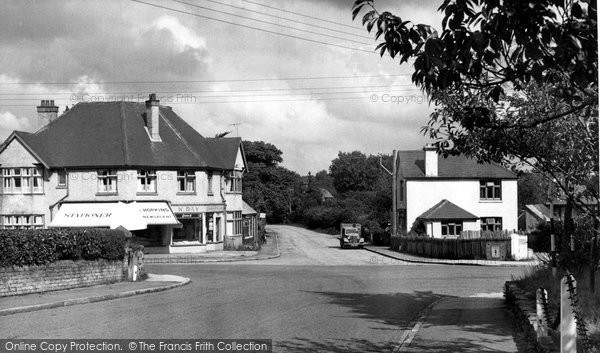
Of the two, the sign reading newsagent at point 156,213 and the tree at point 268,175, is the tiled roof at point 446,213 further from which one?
the tree at point 268,175

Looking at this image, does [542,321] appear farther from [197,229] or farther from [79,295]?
[197,229]

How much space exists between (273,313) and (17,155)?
110 ft

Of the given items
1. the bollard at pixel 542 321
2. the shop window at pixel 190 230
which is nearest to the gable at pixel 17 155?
the shop window at pixel 190 230

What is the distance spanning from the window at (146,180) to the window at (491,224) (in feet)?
77.0

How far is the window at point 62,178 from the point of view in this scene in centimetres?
4375

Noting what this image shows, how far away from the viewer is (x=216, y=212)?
1849 inches

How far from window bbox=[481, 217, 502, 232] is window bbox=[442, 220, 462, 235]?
2.37 metres

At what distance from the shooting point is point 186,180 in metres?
45.2

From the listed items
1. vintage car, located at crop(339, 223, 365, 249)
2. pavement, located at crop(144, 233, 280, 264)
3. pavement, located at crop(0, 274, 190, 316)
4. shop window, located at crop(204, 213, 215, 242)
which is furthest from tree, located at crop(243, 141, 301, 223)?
pavement, located at crop(0, 274, 190, 316)

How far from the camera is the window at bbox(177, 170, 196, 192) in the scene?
4497 cm

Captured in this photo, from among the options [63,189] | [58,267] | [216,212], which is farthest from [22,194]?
[58,267]

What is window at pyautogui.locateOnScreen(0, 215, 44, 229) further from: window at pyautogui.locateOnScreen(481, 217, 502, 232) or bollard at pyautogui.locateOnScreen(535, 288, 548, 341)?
bollard at pyautogui.locateOnScreen(535, 288, 548, 341)

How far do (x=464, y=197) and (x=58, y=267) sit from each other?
36.0m

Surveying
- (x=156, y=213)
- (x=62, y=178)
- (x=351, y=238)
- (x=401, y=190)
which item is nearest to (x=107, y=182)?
(x=62, y=178)
